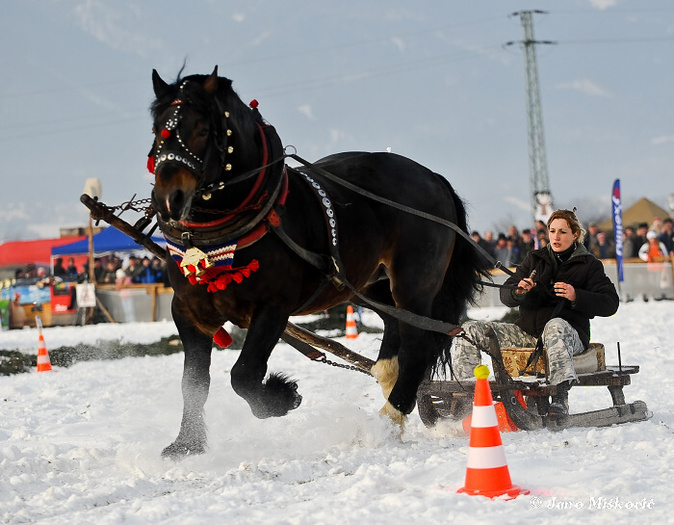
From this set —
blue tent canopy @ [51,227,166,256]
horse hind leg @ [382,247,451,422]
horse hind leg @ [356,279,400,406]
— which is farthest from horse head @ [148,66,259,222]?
blue tent canopy @ [51,227,166,256]

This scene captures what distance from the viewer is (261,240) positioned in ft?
15.7

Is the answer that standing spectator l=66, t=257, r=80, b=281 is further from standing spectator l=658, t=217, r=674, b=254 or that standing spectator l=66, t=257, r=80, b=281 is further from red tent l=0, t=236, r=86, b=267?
standing spectator l=658, t=217, r=674, b=254

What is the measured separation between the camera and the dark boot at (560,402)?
17.8 ft

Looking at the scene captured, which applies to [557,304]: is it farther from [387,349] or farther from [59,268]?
[59,268]

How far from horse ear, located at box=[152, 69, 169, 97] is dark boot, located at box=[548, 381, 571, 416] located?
9.68 feet

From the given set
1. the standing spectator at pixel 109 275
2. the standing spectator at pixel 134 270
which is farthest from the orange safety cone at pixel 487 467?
the standing spectator at pixel 109 275

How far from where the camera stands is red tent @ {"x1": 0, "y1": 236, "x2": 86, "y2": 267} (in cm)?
3162

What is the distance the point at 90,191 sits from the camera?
67.3ft

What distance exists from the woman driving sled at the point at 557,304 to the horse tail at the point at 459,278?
279 millimetres

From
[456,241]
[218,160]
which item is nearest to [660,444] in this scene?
[456,241]

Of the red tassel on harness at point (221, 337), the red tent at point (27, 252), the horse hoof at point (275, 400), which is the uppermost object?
the red tent at point (27, 252)

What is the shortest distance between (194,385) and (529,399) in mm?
2164

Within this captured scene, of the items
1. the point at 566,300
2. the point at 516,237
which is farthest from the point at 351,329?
the point at 566,300

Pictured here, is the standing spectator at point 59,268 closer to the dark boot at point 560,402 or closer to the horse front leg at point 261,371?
the horse front leg at point 261,371
